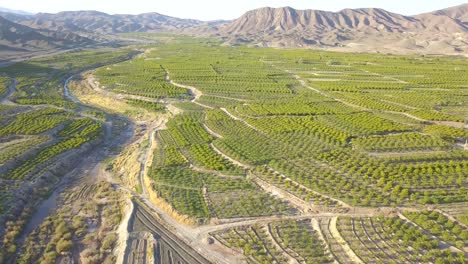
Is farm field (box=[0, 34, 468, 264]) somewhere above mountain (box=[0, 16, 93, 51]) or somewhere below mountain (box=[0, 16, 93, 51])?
below

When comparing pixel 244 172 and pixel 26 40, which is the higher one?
pixel 26 40

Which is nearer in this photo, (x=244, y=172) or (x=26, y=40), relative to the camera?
(x=244, y=172)

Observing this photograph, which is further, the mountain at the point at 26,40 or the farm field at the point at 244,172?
the mountain at the point at 26,40

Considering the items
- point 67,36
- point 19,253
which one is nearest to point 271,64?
point 19,253

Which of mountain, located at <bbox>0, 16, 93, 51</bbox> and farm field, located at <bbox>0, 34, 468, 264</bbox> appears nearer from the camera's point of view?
farm field, located at <bbox>0, 34, 468, 264</bbox>

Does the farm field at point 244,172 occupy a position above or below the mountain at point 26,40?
below
